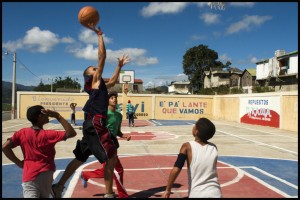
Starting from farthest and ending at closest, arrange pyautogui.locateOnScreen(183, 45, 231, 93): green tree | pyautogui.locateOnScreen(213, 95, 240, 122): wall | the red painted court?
pyautogui.locateOnScreen(183, 45, 231, 93): green tree < pyautogui.locateOnScreen(213, 95, 240, 122): wall < the red painted court

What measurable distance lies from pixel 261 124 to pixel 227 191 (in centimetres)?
1781

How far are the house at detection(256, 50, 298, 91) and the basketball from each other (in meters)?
41.6

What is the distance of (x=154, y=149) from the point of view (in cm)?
1110

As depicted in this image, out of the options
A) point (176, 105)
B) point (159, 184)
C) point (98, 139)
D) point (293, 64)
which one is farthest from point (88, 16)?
point (293, 64)

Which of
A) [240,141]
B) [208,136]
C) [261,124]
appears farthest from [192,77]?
[208,136]

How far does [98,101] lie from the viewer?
4746mm

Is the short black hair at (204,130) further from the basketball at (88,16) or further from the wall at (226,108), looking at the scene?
the wall at (226,108)

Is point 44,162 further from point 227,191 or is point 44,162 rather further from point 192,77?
point 192,77

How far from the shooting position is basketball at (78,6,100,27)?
206 inches

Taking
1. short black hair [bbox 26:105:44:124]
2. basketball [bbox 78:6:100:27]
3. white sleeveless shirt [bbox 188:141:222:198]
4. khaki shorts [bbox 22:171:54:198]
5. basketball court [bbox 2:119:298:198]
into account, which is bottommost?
basketball court [bbox 2:119:298:198]

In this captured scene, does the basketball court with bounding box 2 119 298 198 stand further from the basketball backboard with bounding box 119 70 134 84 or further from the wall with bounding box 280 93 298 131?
the basketball backboard with bounding box 119 70 134 84

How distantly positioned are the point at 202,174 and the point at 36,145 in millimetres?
1892

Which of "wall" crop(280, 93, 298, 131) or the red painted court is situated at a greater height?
"wall" crop(280, 93, 298, 131)

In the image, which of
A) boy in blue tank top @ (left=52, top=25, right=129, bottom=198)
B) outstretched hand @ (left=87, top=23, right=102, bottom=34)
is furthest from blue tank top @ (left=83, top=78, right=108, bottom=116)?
outstretched hand @ (left=87, top=23, right=102, bottom=34)
